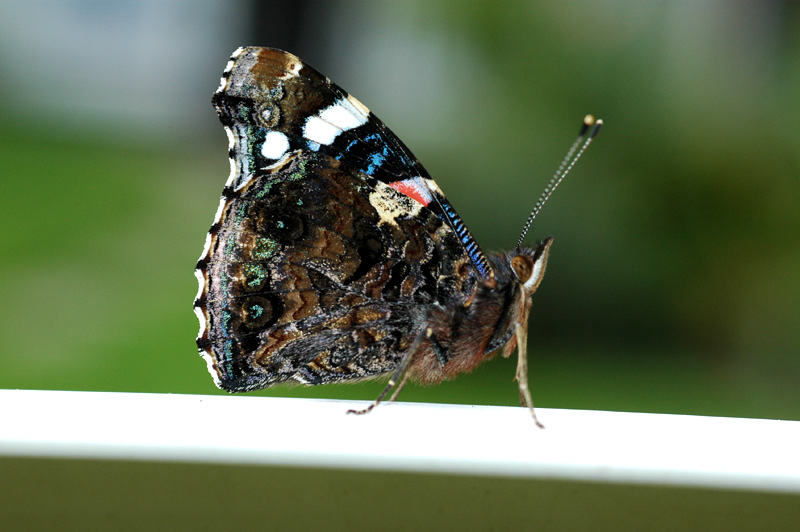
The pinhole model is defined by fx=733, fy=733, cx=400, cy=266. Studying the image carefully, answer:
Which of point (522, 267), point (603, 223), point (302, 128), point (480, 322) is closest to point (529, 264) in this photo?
point (522, 267)

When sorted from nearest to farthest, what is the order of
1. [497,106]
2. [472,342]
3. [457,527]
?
[457,527], [472,342], [497,106]

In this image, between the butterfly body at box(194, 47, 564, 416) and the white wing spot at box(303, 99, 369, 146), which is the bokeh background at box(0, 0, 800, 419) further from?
the white wing spot at box(303, 99, 369, 146)

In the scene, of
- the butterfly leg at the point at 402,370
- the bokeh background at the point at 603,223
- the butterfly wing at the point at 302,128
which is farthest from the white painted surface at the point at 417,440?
the bokeh background at the point at 603,223

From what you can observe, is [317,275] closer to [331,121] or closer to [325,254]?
[325,254]

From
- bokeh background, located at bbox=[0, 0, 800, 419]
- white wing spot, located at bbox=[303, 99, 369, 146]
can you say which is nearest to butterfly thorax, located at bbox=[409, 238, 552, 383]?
white wing spot, located at bbox=[303, 99, 369, 146]

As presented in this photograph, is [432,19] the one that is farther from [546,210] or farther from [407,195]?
[407,195]

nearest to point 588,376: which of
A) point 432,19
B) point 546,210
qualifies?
point 546,210

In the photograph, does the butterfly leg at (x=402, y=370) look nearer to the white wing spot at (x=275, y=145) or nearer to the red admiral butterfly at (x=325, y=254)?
the red admiral butterfly at (x=325, y=254)
